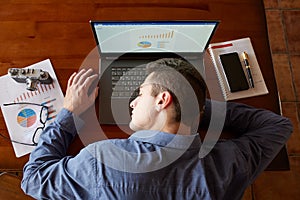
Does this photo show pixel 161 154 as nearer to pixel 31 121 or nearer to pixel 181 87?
pixel 181 87

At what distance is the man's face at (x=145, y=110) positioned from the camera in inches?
31.2

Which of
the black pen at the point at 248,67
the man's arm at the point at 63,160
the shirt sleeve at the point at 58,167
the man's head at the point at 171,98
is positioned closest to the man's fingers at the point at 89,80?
the man's arm at the point at 63,160

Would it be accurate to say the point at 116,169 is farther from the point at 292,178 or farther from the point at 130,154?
A: the point at 292,178

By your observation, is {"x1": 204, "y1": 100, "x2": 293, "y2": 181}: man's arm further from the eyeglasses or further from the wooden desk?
the eyeglasses

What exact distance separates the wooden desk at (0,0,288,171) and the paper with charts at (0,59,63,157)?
0.10 ft

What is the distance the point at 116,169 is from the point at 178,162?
0.15 m

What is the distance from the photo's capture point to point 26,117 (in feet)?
3.06

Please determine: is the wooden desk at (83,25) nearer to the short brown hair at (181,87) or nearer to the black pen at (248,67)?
the black pen at (248,67)

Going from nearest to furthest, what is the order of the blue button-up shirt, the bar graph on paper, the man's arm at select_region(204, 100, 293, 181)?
1. the blue button-up shirt
2. the man's arm at select_region(204, 100, 293, 181)
3. the bar graph on paper

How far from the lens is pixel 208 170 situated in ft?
2.44

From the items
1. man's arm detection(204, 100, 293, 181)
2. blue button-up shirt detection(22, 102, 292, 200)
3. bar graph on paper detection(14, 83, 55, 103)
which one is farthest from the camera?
bar graph on paper detection(14, 83, 55, 103)

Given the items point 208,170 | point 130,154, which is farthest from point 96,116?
point 208,170

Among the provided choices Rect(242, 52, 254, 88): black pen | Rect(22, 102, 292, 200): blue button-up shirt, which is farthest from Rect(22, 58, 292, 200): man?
Rect(242, 52, 254, 88): black pen

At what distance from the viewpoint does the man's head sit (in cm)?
78
